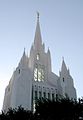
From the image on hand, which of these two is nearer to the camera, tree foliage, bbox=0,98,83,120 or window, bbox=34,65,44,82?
tree foliage, bbox=0,98,83,120

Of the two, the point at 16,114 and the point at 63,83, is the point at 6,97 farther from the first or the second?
the point at 16,114

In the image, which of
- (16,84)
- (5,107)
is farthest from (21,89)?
(5,107)

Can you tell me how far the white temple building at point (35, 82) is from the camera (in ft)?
177

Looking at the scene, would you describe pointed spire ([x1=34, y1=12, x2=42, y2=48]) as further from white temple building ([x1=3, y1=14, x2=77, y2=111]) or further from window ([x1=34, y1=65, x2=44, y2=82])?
window ([x1=34, y1=65, x2=44, y2=82])

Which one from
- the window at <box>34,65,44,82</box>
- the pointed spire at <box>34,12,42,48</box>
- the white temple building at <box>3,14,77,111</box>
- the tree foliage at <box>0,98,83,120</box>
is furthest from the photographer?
the pointed spire at <box>34,12,42,48</box>

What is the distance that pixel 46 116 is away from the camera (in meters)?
29.3

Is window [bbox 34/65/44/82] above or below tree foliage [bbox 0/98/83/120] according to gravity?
above

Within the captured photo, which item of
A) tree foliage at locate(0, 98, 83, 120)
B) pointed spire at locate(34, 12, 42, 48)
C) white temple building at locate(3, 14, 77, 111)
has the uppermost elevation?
pointed spire at locate(34, 12, 42, 48)

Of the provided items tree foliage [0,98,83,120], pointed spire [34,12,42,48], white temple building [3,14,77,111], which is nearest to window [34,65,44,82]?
white temple building [3,14,77,111]

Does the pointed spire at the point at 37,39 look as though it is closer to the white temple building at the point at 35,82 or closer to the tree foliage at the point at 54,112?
the white temple building at the point at 35,82

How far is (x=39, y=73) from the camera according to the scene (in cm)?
6266

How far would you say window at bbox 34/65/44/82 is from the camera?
201ft

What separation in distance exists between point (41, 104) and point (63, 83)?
1194 inches

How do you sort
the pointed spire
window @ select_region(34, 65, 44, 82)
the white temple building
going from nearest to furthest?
1. the white temple building
2. window @ select_region(34, 65, 44, 82)
3. the pointed spire
